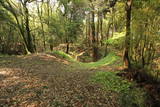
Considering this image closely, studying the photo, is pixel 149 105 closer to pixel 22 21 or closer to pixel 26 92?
pixel 26 92

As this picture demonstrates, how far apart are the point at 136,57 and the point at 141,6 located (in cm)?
→ 299

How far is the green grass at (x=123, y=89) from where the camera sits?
169 inches

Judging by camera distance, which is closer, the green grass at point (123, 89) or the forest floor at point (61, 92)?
the forest floor at point (61, 92)

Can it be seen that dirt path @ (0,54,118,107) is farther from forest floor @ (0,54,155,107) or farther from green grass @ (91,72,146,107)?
green grass @ (91,72,146,107)

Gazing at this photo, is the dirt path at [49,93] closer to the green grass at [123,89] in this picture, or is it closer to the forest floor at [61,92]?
the forest floor at [61,92]

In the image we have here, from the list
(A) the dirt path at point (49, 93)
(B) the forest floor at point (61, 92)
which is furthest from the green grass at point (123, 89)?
(A) the dirt path at point (49, 93)

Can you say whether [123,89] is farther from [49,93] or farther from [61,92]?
[49,93]

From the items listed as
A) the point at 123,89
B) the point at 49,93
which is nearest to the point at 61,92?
the point at 49,93

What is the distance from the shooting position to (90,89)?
4.62 m

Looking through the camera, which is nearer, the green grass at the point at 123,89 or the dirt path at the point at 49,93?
the dirt path at the point at 49,93

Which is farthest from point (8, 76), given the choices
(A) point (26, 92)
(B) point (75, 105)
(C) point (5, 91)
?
(B) point (75, 105)

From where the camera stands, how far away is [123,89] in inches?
192

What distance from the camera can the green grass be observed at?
14.1ft

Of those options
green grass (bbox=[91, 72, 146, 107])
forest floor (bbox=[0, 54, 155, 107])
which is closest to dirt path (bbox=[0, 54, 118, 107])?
forest floor (bbox=[0, 54, 155, 107])
